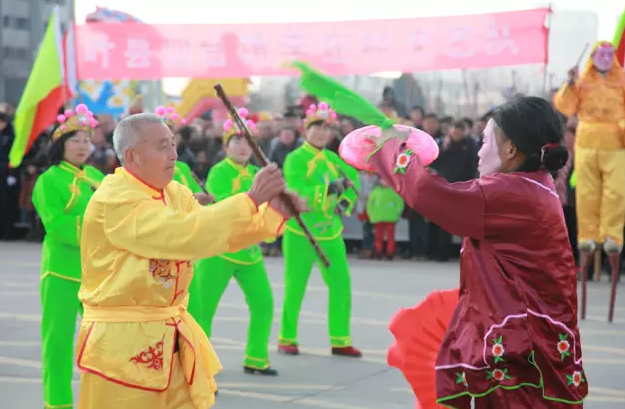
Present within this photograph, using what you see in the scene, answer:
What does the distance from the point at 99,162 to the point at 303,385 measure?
27.6ft

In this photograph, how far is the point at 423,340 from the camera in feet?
14.1

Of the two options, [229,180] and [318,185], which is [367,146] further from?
[318,185]

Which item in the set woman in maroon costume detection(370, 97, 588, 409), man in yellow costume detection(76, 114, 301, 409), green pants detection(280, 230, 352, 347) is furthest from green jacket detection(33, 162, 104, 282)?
woman in maroon costume detection(370, 97, 588, 409)

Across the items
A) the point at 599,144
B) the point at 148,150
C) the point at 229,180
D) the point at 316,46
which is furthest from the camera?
the point at 316,46

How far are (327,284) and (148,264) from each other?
4.44 metres

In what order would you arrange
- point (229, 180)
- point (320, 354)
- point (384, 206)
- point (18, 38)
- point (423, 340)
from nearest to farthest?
point (423, 340), point (229, 180), point (320, 354), point (384, 206), point (18, 38)

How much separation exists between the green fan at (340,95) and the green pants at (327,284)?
417cm

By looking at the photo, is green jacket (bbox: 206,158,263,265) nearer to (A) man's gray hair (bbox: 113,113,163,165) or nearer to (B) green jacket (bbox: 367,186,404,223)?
(A) man's gray hair (bbox: 113,113,163,165)

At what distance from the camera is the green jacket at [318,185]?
806cm

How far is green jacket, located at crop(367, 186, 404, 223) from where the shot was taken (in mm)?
14336

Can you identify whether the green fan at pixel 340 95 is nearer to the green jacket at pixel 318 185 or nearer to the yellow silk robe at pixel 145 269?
the yellow silk robe at pixel 145 269

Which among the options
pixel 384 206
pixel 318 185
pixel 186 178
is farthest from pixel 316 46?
pixel 186 178

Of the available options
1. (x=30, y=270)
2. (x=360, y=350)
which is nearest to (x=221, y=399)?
(x=360, y=350)

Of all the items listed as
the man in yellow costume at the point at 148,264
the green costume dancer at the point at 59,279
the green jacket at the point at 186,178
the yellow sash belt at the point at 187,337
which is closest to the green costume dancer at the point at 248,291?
the green jacket at the point at 186,178
